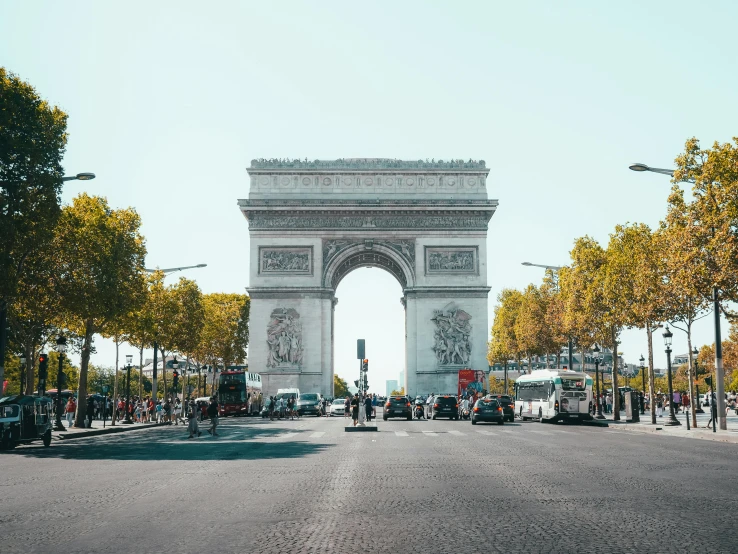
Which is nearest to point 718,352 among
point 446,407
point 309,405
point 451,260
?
point 446,407

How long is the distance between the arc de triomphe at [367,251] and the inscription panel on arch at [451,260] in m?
0.08

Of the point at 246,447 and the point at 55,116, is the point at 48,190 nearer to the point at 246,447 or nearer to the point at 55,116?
the point at 55,116

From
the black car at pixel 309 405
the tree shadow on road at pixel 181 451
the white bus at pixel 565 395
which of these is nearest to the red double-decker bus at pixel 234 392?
the black car at pixel 309 405

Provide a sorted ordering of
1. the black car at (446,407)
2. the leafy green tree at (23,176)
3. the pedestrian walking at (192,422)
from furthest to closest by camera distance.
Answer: the black car at (446,407), the pedestrian walking at (192,422), the leafy green tree at (23,176)

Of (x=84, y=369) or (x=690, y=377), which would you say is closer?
(x=690, y=377)

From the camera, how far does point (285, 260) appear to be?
6881 cm

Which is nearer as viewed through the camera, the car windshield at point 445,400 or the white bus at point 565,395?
the white bus at point 565,395

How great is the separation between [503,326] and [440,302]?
1314cm

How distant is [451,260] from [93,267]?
121 feet

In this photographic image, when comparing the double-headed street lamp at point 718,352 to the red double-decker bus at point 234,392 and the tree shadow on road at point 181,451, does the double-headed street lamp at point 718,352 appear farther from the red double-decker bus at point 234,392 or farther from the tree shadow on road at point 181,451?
the red double-decker bus at point 234,392

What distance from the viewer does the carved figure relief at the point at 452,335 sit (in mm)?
67812

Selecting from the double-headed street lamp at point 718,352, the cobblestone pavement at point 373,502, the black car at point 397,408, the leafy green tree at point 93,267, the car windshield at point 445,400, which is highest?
the leafy green tree at point 93,267

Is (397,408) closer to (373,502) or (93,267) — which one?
(93,267)

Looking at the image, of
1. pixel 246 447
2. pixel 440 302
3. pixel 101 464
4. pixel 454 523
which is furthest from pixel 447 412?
pixel 454 523
